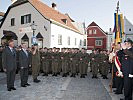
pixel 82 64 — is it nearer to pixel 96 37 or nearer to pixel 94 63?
pixel 94 63

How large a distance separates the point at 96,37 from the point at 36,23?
92.6 ft

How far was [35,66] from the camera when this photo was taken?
974 centimetres

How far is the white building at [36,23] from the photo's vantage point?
70.9 feet

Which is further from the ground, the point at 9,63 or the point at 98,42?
the point at 98,42

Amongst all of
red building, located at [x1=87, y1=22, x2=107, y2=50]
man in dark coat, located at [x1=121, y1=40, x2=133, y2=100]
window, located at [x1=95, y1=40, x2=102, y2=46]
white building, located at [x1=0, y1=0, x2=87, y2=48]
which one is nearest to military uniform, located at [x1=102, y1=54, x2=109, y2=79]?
man in dark coat, located at [x1=121, y1=40, x2=133, y2=100]

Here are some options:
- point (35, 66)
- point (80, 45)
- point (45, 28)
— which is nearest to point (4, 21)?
point (45, 28)

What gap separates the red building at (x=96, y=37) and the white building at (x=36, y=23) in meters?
20.9

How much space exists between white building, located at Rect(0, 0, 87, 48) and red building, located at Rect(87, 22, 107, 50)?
20.9m

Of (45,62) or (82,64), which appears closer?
(82,64)

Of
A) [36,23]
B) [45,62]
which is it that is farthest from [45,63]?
[36,23]

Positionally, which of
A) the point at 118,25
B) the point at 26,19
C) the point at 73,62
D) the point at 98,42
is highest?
the point at 26,19

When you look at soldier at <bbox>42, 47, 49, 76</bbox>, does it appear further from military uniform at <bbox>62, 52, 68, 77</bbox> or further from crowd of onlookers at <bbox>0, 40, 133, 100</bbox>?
military uniform at <bbox>62, 52, 68, 77</bbox>

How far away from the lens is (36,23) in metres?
22.4

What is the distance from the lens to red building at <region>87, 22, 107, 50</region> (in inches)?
1890
